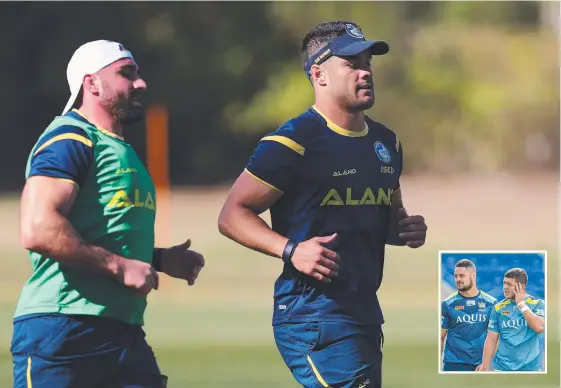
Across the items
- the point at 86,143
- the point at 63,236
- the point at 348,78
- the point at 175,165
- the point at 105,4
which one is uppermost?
the point at 105,4

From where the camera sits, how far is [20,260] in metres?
27.6

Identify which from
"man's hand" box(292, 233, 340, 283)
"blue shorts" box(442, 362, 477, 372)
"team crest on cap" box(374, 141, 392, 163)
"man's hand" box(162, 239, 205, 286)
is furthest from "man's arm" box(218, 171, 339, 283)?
"blue shorts" box(442, 362, 477, 372)

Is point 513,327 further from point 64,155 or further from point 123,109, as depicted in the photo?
point 64,155

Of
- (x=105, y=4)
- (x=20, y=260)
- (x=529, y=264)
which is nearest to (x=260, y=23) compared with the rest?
(x=105, y=4)

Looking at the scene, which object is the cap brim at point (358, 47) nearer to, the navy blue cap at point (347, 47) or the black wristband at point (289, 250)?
the navy blue cap at point (347, 47)

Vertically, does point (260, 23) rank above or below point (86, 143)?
above

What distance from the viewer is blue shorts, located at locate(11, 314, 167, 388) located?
5.80 meters

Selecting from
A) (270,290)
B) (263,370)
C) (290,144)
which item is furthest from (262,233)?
(270,290)

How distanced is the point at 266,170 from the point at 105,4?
37.7 m

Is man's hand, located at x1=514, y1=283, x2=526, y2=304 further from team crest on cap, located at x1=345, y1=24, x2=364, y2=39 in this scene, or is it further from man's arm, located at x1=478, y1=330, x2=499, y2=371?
team crest on cap, located at x1=345, y1=24, x2=364, y2=39

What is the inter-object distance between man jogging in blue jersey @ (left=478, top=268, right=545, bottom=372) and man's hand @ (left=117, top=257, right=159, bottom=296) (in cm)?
175

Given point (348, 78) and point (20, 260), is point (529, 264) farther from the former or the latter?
point (20, 260)

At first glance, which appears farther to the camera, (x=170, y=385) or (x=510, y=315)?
(x=170, y=385)

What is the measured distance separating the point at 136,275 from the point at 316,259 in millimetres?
789
